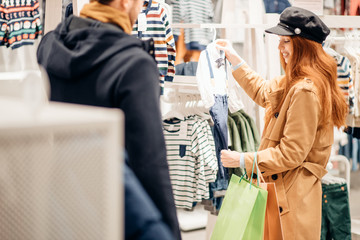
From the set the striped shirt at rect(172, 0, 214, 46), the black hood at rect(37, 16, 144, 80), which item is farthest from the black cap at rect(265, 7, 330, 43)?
the striped shirt at rect(172, 0, 214, 46)

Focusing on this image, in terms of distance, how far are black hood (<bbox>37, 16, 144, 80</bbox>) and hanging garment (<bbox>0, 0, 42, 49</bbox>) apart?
74.5 inches

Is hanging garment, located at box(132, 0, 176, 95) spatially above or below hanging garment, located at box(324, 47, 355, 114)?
above

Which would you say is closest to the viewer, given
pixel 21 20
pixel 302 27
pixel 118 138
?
pixel 118 138

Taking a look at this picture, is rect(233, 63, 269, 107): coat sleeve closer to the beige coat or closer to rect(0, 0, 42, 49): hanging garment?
the beige coat

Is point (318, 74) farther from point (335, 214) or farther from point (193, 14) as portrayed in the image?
point (193, 14)

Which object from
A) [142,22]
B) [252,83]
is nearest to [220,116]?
A: [252,83]

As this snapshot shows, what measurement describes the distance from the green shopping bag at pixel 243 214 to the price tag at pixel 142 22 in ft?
2.98

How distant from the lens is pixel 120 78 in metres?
1.22

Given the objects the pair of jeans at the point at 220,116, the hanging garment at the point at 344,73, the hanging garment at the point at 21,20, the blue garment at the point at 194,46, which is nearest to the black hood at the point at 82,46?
the pair of jeans at the point at 220,116

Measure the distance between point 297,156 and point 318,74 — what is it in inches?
15.7

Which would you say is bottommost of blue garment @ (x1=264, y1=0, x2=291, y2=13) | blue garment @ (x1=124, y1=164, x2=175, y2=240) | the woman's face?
blue garment @ (x1=124, y1=164, x2=175, y2=240)

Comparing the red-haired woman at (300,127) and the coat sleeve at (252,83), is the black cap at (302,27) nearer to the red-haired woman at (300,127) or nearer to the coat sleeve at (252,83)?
the red-haired woman at (300,127)

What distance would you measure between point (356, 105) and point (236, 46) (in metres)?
2.09

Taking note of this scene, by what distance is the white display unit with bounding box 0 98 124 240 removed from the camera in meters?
0.73
